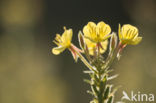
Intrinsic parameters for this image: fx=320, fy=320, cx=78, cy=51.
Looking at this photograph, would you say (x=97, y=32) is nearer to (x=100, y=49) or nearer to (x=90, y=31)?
(x=90, y=31)

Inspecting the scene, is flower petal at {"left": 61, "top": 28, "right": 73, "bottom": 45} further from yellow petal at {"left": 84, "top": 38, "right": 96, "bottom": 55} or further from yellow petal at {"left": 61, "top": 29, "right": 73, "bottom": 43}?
yellow petal at {"left": 84, "top": 38, "right": 96, "bottom": 55}

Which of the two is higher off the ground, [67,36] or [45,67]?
[45,67]

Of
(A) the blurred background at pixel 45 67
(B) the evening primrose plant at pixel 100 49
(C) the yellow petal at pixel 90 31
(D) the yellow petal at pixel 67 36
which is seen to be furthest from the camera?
(A) the blurred background at pixel 45 67

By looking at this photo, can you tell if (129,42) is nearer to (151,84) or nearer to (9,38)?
(151,84)

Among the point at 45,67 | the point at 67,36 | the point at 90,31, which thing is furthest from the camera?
the point at 45,67

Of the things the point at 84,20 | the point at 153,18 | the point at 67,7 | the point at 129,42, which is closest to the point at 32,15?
the point at 153,18

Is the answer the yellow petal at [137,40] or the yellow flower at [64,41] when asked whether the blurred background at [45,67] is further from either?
the yellow petal at [137,40]

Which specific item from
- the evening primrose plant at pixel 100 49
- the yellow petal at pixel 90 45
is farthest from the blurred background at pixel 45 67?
the evening primrose plant at pixel 100 49

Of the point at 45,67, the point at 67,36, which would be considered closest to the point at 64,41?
the point at 67,36
